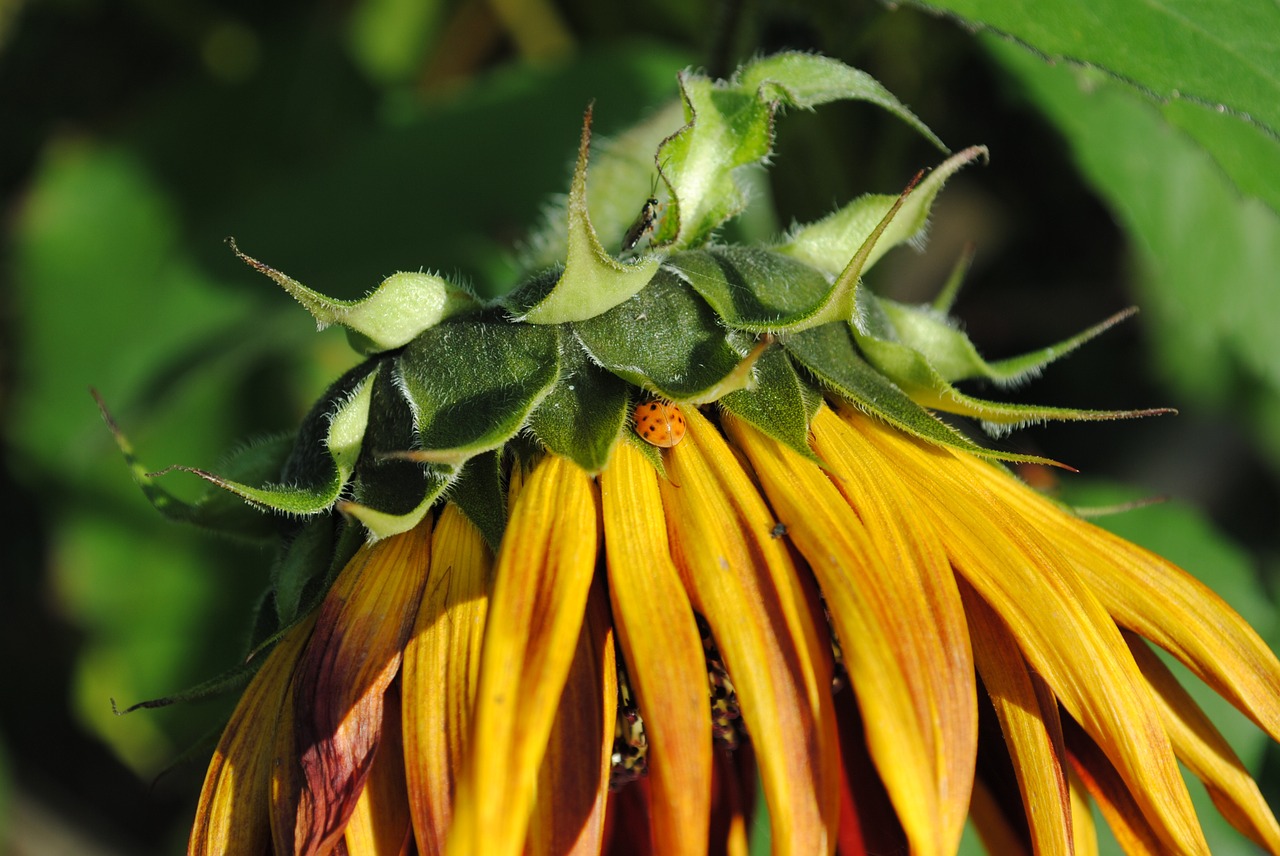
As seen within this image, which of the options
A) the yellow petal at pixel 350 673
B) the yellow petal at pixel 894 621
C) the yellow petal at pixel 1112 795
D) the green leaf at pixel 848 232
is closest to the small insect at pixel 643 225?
the green leaf at pixel 848 232

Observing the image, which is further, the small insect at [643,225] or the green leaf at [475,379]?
the small insect at [643,225]

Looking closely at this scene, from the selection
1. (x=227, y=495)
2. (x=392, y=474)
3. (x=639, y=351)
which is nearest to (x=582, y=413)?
(x=639, y=351)

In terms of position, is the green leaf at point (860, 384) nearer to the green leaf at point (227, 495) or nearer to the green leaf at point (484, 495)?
the green leaf at point (484, 495)

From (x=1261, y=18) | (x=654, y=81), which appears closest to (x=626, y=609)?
(x=1261, y=18)

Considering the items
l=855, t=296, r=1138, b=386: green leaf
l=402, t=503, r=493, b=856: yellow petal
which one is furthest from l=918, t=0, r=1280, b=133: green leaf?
l=402, t=503, r=493, b=856: yellow petal

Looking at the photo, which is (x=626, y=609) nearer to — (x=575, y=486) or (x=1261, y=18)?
(x=575, y=486)

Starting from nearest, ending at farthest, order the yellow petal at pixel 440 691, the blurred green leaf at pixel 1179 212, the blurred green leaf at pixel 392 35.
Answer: the yellow petal at pixel 440 691 → the blurred green leaf at pixel 1179 212 → the blurred green leaf at pixel 392 35
